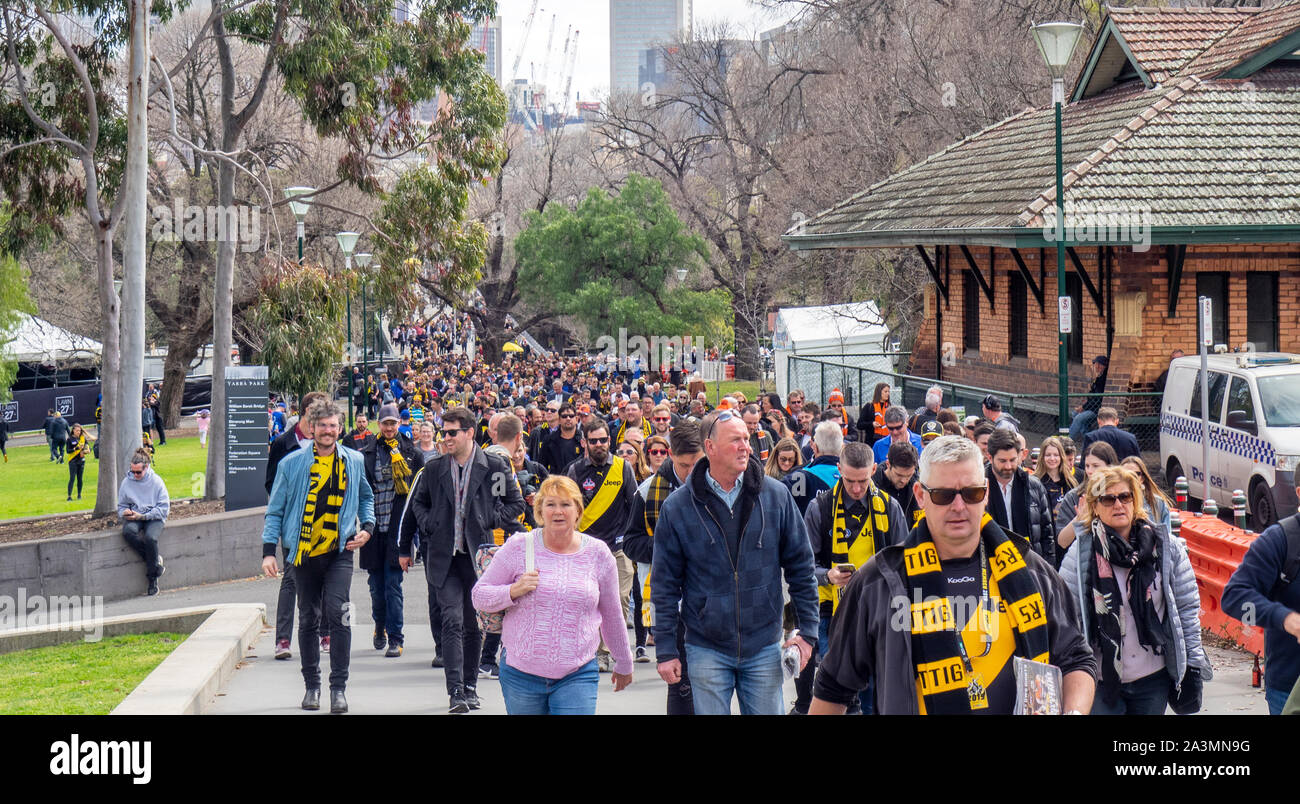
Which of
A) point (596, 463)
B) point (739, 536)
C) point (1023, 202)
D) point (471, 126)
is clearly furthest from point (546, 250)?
point (739, 536)

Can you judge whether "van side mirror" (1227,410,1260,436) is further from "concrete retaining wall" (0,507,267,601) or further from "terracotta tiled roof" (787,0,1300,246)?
"concrete retaining wall" (0,507,267,601)

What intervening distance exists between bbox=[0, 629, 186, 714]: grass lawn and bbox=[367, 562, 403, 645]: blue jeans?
1.73 metres

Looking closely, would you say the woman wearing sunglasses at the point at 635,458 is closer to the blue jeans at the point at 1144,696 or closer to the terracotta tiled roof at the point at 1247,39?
the blue jeans at the point at 1144,696

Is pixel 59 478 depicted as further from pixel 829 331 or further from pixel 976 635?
pixel 976 635

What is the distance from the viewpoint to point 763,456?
13.5m

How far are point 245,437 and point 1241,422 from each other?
1267cm

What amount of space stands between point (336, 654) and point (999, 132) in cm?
2117

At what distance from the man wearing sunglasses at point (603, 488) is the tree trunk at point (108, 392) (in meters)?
12.4

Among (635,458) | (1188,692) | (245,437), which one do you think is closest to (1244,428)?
(635,458)

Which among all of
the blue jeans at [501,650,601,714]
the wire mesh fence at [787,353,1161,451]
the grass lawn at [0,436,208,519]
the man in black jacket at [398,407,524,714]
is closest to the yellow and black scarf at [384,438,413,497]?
the man in black jacket at [398,407,524,714]

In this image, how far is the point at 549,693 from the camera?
641 centimetres

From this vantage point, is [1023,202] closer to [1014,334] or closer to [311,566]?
[1014,334]

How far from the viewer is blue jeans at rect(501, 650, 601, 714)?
6.37m

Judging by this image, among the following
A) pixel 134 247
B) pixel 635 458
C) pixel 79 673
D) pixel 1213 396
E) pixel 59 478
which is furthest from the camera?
pixel 59 478
